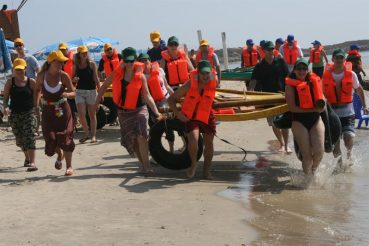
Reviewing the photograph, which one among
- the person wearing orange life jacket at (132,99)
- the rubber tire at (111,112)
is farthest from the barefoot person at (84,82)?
the person wearing orange life jacket at (132,99)

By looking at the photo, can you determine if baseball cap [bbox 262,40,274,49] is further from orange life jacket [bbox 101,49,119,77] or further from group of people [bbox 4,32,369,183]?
orange life jacket [bbox 101,49,119,77]

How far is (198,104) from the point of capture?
7.86 m

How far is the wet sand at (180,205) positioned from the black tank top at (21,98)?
2.91 ft

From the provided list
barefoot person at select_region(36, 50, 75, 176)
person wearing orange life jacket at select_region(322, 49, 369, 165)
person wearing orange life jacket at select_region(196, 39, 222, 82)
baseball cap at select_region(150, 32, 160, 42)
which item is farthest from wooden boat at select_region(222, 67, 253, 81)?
barefoot person at select_region(36, 50, 75, 176)

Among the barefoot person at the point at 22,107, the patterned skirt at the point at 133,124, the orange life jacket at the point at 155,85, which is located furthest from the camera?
the orange life jacket at the point at 155,85

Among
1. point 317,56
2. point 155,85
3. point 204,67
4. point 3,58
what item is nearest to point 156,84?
point 155,85

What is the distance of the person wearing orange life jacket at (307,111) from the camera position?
768cm

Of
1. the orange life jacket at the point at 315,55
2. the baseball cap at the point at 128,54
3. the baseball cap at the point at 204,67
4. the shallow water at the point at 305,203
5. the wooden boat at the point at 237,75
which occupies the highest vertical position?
the baseball cap at the point at 128,54

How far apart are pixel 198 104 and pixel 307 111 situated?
4.41 ft

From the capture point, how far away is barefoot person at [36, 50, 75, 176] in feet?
25.9

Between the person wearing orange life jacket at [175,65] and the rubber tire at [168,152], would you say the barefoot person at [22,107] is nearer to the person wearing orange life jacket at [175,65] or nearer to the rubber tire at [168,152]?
the rubber tire at [168,152]

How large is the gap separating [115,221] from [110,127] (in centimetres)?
734

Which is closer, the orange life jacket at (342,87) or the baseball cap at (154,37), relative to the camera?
the orange life jacket at (342,87)

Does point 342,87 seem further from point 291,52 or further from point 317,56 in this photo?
point 317,56
